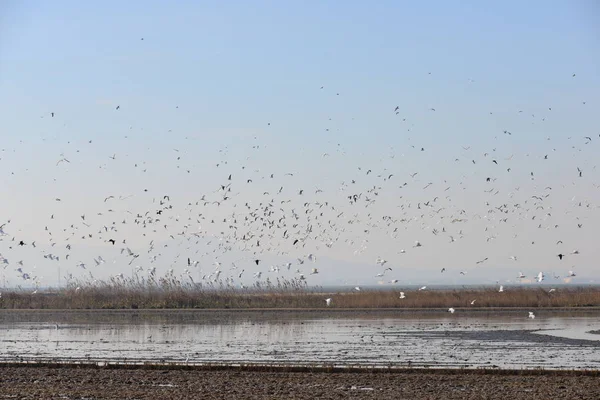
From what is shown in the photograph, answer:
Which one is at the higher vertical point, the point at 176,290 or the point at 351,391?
the point at 176,290

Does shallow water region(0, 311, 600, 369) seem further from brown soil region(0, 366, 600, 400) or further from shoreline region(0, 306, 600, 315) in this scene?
brown soil region(0, 366, 600, 400)

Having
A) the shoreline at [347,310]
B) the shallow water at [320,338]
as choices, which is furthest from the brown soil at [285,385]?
the shoreline at [347,310]

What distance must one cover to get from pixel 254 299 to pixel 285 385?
35671 millimetres

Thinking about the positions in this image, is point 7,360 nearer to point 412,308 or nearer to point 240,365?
point 240,365

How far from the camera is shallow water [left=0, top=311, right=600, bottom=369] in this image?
83.7 ft

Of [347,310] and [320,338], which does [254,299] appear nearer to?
[347,310]

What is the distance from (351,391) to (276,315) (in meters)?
28.1

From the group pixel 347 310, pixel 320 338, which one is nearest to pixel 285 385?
pixel 320 338

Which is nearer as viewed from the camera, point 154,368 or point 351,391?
point 351,391

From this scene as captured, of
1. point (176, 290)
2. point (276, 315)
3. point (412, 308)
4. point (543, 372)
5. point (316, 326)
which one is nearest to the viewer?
point (543, 372)

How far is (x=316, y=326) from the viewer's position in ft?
126

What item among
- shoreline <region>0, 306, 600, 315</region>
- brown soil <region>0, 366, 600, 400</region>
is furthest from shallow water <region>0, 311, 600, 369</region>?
brown soil <region>0, 366, 600, 400</region>

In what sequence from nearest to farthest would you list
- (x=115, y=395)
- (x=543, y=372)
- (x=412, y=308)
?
1. (x=115, y=395)
2. (x=543, y=372)
3. (x=412, y=308)

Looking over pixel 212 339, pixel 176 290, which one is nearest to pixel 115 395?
pixel 212 339
